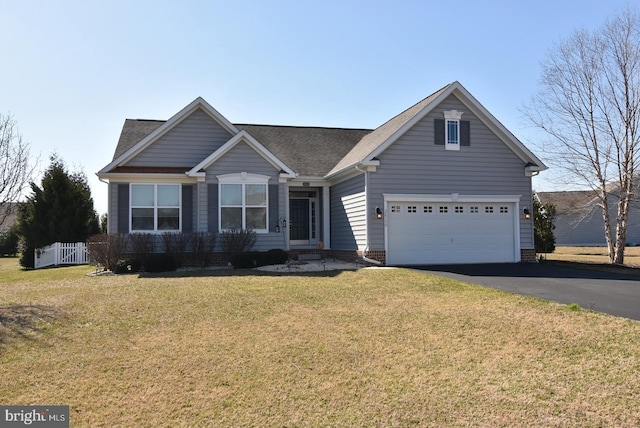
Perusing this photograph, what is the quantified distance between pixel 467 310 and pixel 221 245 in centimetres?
1046

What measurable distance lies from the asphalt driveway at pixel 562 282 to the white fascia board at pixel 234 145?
20.8 feet

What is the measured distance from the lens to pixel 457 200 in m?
18.3

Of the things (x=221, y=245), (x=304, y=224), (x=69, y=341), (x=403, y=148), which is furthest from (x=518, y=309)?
(x=304, y=224)

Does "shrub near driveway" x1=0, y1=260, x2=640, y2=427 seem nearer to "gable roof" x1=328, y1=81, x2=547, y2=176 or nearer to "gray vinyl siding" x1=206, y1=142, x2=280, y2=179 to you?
"gable roof" x1=328, y1=81, x2=547, y2=176

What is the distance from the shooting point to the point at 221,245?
59.0ft

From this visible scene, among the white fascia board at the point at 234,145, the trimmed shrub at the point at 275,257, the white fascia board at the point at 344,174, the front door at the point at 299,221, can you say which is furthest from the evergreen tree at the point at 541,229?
the trimmed shrub at the point at 275,257

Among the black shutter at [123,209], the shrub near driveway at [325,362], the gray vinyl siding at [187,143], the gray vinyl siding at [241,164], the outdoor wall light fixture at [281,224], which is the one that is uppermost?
the gray vinyl siding at [187,143]

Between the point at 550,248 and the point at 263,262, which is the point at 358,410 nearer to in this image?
the point at 263,262

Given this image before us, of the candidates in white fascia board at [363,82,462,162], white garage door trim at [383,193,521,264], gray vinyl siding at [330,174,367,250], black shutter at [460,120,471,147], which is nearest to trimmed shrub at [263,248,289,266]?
gray vinyl siding at [330,174,367,250]

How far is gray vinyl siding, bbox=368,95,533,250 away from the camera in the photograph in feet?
58.2

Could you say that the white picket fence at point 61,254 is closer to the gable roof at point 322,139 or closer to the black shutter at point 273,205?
the gable roof at point 322,139

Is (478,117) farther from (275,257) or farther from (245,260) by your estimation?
(245,260)

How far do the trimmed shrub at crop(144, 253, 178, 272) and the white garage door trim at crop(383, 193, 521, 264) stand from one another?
23.3 ft

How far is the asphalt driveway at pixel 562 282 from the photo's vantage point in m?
10.1
